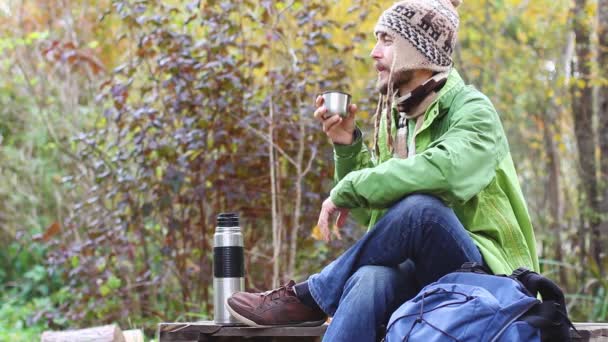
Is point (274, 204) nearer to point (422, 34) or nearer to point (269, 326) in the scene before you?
point (269, 326)

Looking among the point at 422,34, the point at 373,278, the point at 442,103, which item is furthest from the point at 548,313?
the point at 422,34

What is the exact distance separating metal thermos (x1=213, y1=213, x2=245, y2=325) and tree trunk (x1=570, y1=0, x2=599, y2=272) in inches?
175

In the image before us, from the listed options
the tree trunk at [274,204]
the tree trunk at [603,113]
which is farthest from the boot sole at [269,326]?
the tree trunk at [603,113]

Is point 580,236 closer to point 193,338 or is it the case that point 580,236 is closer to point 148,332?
point 148,332

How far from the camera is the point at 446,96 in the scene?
2.97 metres

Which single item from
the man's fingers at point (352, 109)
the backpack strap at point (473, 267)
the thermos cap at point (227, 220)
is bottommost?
the backpack strap at point (473, 267)

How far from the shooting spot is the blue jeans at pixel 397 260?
261 centimetres

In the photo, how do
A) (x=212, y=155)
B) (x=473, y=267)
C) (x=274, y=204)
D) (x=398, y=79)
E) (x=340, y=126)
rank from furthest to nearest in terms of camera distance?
(x=212, y=155)
(x=274, y=204)
(x=340, y=126)
(x=398, y=79)
(x=473, y=267)

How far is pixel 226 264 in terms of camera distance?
3256 millimetres

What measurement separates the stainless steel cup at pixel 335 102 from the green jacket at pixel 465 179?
0.28 meters

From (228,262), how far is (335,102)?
2.57 feet

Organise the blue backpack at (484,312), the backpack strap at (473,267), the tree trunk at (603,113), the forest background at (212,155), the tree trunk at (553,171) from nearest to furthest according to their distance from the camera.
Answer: the blue backpack at (484,312)
the backpack strap at (473,267)
the forest background at (212,155)
the tree trunk at (603,113)
the tree trunk at (553,171)

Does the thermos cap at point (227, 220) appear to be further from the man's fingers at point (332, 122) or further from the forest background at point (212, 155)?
the forest background at point (212, 155)

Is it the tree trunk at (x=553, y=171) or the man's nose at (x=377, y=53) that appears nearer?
the man's nose at (x=377, y=53)
